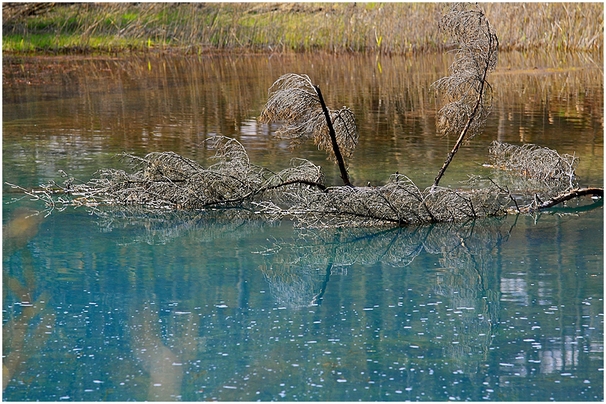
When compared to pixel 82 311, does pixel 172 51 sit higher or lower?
higher

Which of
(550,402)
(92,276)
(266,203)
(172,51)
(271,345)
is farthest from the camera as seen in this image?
(172,51)

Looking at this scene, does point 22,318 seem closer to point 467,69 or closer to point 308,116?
point 308,116

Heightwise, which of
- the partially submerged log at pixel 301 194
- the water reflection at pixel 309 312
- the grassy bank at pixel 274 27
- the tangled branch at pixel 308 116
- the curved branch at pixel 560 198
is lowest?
the water reflection at pixel 309 312

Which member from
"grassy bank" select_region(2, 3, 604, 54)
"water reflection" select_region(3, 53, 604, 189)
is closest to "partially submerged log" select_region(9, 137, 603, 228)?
"water reflection" select_region(3, 53, 604, 189)

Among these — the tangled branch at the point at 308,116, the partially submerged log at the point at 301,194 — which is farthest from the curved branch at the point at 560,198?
the tangled branch at the point at 308,116

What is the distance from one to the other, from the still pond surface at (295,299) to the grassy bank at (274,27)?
10.9 m

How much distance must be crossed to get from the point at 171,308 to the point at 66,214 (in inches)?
104

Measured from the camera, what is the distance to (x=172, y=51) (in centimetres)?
2358

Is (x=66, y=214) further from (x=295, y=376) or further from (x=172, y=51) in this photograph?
(x=172, y=51)

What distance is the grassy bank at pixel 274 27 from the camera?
2136 centimetres

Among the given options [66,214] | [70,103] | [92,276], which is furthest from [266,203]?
[70,103]

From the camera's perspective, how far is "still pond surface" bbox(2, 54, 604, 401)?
14.5 feet

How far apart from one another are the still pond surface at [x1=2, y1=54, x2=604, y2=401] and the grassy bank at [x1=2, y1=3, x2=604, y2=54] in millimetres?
10918

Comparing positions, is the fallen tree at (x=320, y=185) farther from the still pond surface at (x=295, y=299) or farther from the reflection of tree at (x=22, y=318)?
the reflection of tree at (x=22, y=318)
